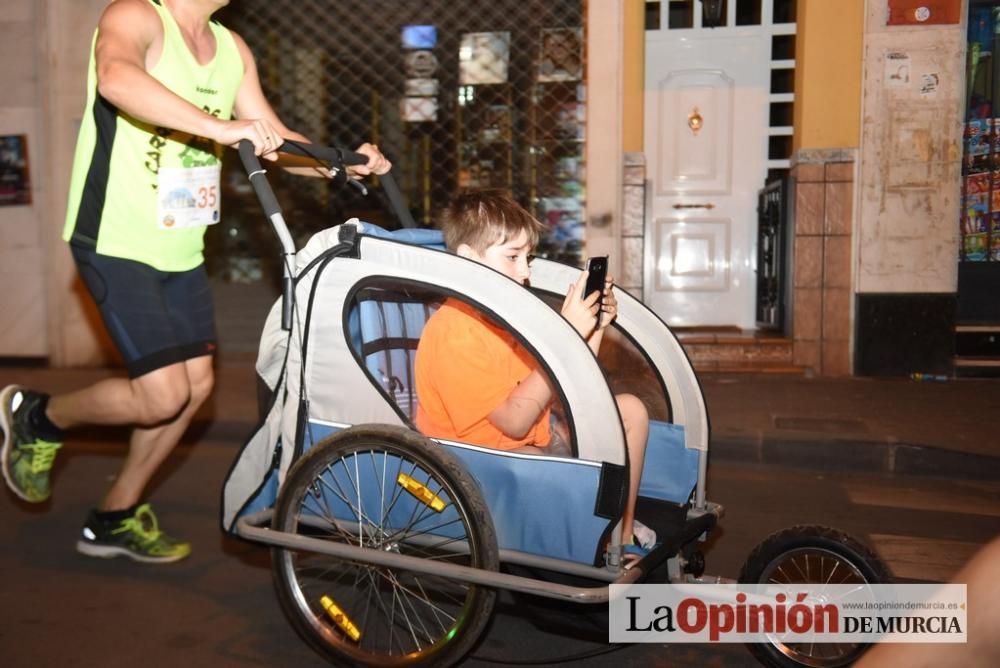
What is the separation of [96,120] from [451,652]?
6.86ft

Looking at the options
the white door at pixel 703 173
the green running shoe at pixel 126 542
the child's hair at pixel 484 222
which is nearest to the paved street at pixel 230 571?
the green running shoe at pixel 126 542

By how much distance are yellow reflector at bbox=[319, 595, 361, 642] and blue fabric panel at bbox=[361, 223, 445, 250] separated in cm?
105

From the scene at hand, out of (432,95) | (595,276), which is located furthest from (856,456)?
(432,95)

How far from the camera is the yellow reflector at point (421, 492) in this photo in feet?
8.11

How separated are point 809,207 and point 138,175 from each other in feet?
17.7

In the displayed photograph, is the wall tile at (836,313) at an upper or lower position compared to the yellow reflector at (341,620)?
upper

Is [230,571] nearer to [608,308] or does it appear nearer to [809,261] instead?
[608,308]

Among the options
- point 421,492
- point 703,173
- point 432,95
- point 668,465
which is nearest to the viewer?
point 421,492

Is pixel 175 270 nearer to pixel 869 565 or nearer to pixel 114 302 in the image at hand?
pixel 114 302

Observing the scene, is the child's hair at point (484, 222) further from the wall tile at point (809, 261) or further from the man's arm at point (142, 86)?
the wall tile at point (809, 261)

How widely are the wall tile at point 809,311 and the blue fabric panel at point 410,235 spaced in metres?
4.86

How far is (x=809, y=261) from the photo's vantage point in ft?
23.7

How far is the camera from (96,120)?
316cm

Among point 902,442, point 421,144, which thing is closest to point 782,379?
point 902,442
